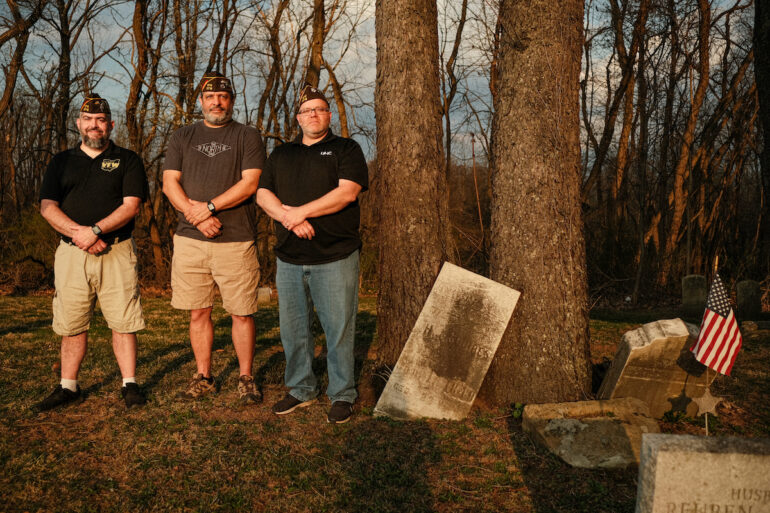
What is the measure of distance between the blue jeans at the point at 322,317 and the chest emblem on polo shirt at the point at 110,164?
1.47 metres

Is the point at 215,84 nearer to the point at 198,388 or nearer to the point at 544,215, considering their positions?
the point at 198,388

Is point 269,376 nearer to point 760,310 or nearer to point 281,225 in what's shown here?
point 281,225

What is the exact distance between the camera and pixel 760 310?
1035 cm

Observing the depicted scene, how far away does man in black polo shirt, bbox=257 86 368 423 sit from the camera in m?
3.93

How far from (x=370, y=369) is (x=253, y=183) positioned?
1762 millimetres

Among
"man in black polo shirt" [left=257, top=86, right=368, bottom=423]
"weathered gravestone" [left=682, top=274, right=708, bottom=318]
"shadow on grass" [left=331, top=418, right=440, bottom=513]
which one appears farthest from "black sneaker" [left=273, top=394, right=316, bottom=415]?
"weathered gravestone" [left=682, top=274, right=708, bottom=318]

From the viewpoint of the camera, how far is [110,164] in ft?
14.0

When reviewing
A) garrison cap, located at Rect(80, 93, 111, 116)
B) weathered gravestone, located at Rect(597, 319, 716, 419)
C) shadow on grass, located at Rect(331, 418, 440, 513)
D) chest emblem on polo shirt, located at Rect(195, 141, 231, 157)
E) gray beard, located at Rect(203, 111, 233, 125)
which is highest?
garrison cap, located at Rect(80, 93, 111, 116)

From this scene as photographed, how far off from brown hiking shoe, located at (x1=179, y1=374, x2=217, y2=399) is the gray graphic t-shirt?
3.68 feet

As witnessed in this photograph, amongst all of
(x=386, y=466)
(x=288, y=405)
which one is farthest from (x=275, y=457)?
(x=288, y=405)

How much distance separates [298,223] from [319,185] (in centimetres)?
33

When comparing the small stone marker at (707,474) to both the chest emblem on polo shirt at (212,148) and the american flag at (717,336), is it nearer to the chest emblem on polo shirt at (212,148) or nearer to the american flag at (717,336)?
the american flag at (717,336)

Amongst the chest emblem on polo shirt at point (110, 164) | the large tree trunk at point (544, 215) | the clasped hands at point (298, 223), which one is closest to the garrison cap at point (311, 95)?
the clasped hands at point (298, 223)

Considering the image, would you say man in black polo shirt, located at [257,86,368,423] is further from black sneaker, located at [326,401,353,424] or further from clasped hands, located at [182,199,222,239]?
clasped hands, located at [182,199,222,239]
